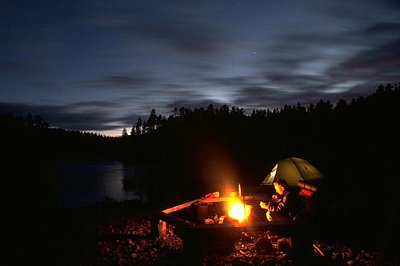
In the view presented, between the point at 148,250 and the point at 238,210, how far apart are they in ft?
10.6

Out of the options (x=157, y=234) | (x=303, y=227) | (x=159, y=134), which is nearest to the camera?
(x=303, y=227)

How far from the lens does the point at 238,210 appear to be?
10.2 m

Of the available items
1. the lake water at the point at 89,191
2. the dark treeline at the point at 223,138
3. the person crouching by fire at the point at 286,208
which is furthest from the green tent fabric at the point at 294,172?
the dark treeline at the point at 223,138

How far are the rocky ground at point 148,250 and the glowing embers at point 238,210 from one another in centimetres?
60

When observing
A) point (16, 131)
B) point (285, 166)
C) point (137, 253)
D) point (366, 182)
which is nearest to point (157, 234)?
point (137, 253)

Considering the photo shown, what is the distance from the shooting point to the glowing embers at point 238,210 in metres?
9.77

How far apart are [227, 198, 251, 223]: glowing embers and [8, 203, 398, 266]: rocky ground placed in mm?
598

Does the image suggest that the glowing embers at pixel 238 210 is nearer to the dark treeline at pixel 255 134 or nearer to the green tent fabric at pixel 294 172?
the green tent fabric at pixel 294 172

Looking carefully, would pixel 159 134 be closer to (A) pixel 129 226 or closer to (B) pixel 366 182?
(B) pixel 366 182

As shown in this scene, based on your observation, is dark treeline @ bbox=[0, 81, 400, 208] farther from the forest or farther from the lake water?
the lake water

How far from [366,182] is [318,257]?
1657cm

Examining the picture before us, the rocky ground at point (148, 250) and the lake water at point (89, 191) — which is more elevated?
the rocky ground at point (148, 250)

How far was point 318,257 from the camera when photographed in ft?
24.3

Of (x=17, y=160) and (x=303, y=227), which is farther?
(x=17, y=160)
